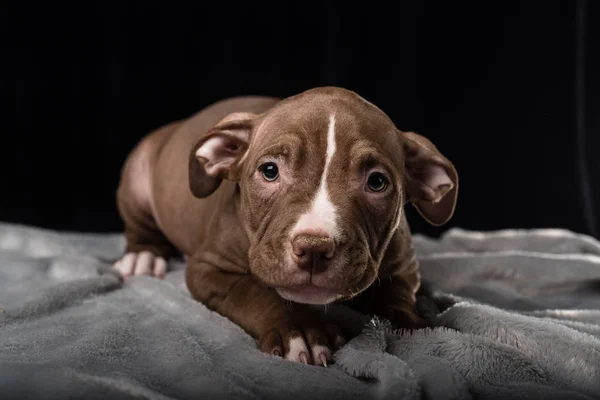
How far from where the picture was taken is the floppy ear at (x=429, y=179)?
3.45 m

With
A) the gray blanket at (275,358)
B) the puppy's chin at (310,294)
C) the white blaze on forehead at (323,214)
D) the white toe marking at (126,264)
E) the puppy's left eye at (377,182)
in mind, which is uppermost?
the puppy's left eye at (377,182)

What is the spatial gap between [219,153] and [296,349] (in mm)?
1205

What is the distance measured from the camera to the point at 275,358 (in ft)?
9.09

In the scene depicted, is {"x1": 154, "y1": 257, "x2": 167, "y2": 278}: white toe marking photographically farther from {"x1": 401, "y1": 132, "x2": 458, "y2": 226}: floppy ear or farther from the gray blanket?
{"x1": 401, "y1": 132, "x2": 458, "y2": 226}: floppy ear

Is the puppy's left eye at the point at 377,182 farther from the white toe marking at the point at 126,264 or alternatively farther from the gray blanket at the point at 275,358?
the white toe marking at the point at 126,264

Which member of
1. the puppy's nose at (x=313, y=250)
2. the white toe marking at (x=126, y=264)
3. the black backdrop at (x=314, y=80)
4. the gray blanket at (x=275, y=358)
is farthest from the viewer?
the black backdrop at (x=314, y=80)

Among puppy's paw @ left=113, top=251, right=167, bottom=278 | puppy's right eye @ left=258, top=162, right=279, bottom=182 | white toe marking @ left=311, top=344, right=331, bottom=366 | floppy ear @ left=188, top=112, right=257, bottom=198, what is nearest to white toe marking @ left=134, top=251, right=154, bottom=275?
puppy's paw @ left=113, top=251, right=167, bottom=278

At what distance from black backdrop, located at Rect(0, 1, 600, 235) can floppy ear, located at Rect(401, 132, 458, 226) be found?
2.34 meters

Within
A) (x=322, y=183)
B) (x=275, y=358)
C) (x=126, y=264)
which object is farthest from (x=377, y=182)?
(x=126, y=264)

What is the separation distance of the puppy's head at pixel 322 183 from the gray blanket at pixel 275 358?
0.33 meters

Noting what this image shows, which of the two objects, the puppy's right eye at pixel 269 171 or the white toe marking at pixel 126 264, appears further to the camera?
the white toe marking at pixel 126 264

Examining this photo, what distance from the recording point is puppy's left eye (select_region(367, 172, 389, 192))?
310 centimetres

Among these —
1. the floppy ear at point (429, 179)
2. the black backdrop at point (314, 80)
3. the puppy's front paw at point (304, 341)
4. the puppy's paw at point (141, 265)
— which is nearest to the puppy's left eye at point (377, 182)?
the floppy ear at point (429, 179)

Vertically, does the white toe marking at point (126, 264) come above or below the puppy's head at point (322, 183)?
below
